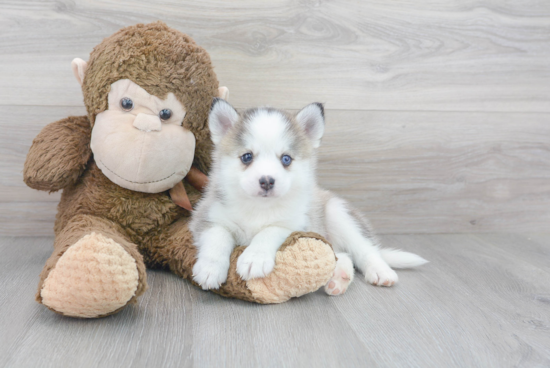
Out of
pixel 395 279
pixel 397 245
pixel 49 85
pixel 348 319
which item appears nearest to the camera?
pixel 348 319

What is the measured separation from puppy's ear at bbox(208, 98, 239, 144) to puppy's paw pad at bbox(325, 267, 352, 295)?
0.62 meters

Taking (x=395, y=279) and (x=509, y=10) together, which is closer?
(x=395, y=279)

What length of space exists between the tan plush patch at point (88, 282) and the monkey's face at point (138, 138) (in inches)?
14.9

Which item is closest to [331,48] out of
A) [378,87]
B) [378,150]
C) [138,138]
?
[378,87]

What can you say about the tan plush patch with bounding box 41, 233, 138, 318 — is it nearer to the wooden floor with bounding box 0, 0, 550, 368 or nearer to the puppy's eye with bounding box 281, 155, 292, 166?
the wooden floor with bounding box 0, 0, 550, 368

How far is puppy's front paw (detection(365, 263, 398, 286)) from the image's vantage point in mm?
1634

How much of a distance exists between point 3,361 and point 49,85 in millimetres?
1270

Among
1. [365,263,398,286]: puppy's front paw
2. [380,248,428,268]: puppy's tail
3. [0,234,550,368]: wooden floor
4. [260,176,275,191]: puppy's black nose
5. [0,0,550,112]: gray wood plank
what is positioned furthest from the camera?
[0,0,550,112]: gray wood plank

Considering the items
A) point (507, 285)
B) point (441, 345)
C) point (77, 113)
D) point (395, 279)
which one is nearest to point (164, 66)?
point (77, 113)

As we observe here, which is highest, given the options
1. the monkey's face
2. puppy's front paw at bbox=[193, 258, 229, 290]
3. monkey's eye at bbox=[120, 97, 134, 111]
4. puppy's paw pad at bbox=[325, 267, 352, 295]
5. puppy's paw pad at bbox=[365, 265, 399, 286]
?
monkey's eye at bbox=[120, 97, 134, 111]

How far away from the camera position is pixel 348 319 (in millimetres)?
1347

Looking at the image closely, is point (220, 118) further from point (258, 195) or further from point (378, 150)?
point (378, 150)

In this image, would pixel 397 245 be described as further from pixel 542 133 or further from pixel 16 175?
pixel 16 175

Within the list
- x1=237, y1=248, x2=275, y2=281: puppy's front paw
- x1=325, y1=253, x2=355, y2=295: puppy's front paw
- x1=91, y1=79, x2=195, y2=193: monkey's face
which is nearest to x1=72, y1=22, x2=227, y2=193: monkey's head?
x1=91, y1=79, x2=195, y2=193: monkey's face
